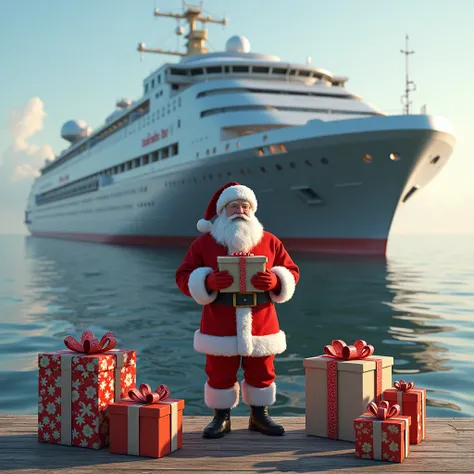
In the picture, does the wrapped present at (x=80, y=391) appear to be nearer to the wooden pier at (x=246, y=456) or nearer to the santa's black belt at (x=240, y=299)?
the wooden pier at (x=246, y=456)

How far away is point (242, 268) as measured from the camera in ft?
10.9

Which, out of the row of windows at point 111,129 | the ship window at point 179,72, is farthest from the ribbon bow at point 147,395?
the row of windows at point 111,129

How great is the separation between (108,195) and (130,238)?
5.05 m

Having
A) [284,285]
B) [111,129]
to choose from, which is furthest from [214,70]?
[284,285]

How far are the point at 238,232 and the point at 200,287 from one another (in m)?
0.39

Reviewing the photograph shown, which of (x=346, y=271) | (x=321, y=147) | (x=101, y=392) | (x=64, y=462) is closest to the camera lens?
(x=64, y=462)

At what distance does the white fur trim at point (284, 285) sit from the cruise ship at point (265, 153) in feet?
52.3

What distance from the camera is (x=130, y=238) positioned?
33.0m

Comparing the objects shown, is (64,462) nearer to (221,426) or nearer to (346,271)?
(221,426)

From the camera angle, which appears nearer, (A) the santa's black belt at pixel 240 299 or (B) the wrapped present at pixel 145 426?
(B) the wrapped present at pixel 145 426

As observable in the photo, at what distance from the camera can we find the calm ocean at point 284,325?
5.51 metres

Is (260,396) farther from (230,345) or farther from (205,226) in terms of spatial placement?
(205,226)

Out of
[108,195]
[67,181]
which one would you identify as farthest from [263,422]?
[67,181]

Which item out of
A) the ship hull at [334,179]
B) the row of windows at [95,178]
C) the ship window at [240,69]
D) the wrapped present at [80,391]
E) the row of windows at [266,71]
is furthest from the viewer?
the row of windows at [95,178]
